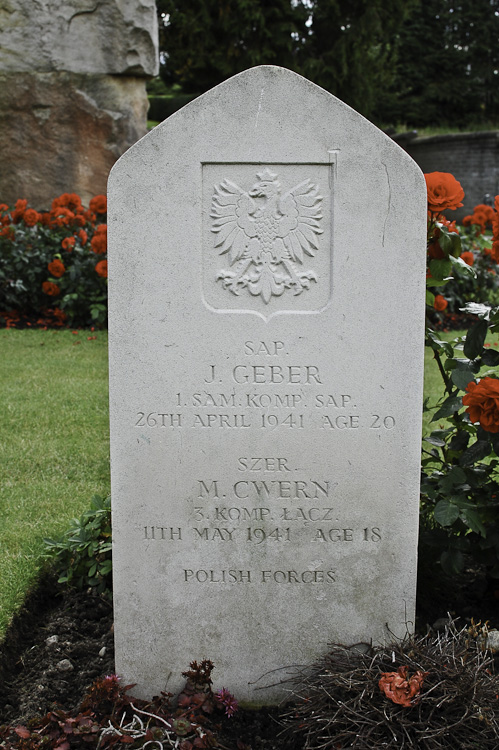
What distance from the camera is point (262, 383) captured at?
8.06 ft

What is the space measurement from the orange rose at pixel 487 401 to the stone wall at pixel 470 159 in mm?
16215

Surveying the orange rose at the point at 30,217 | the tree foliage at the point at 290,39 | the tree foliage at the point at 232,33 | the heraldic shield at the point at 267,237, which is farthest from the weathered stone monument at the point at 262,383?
the tree foliage at the point at 290,39

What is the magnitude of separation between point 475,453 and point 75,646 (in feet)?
5.59

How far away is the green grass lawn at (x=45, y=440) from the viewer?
3.51 metres

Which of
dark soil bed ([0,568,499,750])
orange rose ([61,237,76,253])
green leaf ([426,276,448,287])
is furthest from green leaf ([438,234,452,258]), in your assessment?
orange rose ([61,237,76,253])

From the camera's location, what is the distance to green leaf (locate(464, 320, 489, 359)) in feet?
9.07

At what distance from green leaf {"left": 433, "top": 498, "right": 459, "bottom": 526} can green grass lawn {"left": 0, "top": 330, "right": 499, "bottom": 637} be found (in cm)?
172

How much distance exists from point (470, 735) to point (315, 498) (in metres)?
0.84

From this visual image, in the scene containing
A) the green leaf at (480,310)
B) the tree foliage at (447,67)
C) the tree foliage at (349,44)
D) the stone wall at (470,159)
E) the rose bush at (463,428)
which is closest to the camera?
the rose bush at (463,428)

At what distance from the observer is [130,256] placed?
7.82 feet

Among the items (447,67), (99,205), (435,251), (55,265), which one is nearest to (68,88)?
(99,205)

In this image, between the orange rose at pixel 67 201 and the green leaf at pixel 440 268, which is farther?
the orange rose at pixel 67 201

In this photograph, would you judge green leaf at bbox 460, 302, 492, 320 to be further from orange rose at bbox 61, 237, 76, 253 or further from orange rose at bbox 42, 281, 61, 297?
orange rose at bbox 42, 281, 61, 297

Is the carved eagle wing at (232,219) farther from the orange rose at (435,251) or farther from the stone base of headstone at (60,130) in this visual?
the stone base of headstone at (60,130)
